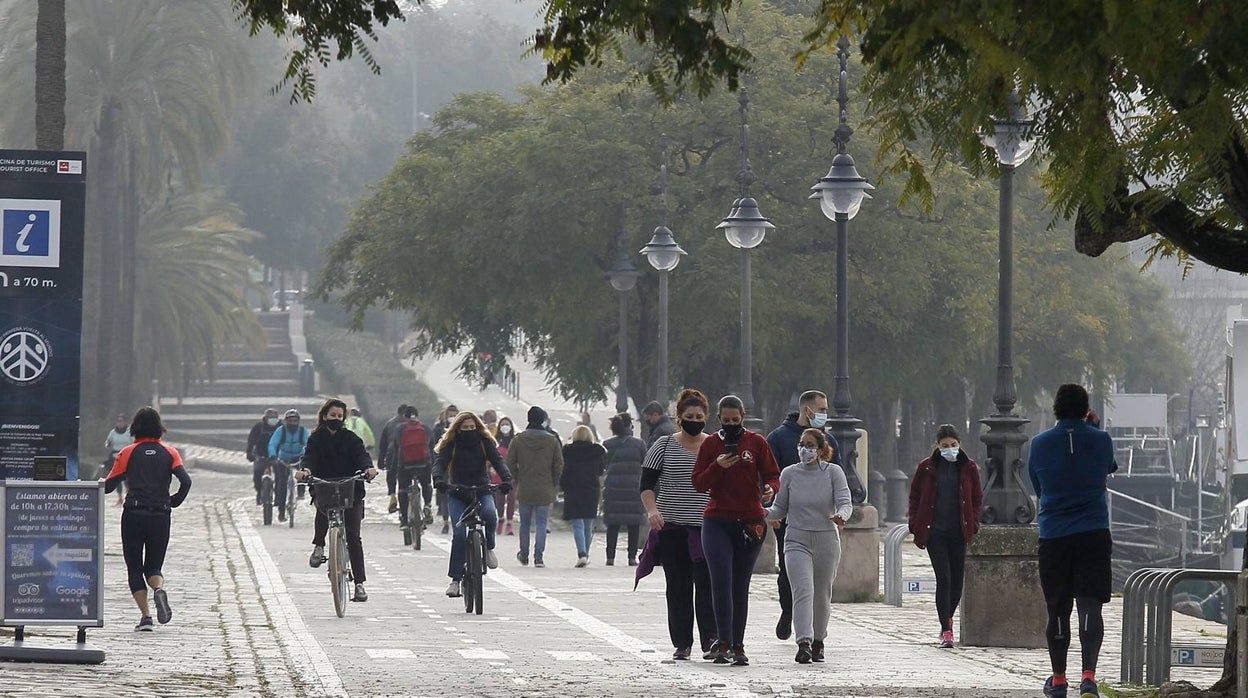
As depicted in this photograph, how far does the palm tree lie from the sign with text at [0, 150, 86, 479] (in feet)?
156

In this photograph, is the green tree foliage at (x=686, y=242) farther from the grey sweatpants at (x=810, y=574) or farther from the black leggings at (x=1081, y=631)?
the black leggings at (x=1081, y=631)

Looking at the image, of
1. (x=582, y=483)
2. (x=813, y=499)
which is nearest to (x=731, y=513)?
(x=813, y=499)

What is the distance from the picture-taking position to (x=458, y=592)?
61.4 ft

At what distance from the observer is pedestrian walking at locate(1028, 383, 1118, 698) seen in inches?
462

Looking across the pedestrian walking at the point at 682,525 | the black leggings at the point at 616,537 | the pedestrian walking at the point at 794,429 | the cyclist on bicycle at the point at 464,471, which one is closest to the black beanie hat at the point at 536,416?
the black leggings at the point at 616,537

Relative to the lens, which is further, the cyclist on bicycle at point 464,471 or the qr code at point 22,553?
the cyclist on bicycle at point 464,471

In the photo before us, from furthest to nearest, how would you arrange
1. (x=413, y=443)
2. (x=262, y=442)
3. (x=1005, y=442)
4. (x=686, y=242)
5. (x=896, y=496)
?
(x=686, y=242) < (x=896, y=496) < (x=262, y=442) < (x=413, y=443) < (x=1005, y=442)

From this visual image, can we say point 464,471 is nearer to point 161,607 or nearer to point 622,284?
point 161,607

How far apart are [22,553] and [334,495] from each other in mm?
4358

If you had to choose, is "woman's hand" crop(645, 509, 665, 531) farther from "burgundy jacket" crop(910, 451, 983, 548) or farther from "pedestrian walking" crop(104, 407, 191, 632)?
"pedestrian walking" crop(104, 407, 191, 632)

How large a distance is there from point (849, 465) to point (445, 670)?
8242 mm

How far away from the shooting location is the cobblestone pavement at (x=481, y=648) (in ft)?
39.9

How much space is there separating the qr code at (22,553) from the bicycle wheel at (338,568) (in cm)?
371

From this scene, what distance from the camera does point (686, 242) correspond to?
3866 cm
